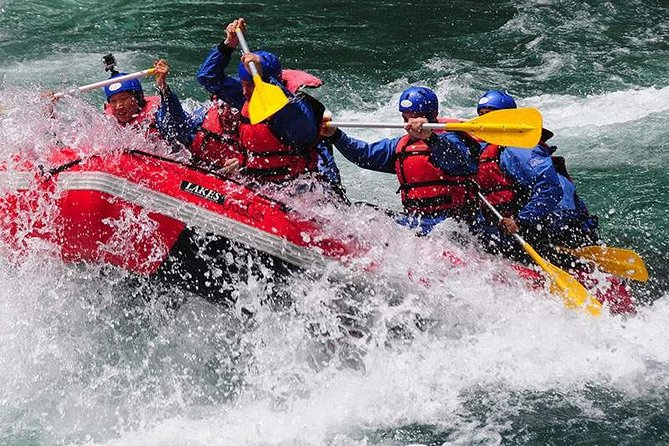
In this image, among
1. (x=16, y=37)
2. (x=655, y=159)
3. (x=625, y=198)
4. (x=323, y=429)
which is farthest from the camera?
(x=16, y=37)

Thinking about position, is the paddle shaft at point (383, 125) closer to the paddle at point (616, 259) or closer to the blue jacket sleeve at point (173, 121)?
the blue jacket sleeve at point (173, 121)

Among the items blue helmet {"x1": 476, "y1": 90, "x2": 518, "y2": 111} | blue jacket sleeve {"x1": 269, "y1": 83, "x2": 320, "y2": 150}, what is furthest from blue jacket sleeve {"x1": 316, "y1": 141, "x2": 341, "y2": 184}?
blue helmet {"x1": 476, "y1": 90, "x2": 518, "y2": 111}

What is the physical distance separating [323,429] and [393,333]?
0.72 metres

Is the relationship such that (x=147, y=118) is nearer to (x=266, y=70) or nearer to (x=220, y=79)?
(x=220, y=79)

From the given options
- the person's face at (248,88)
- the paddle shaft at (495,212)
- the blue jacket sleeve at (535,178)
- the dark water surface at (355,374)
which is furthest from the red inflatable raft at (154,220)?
the blue jacket sleeve at (535,178)

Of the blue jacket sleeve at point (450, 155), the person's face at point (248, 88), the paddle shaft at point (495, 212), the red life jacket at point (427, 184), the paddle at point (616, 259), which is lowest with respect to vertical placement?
the paddle at point (616, 259)

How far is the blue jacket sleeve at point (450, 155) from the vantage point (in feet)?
15.8

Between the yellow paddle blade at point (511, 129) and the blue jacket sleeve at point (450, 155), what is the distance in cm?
Result: 10

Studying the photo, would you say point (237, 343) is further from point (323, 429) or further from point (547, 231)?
point (547, 231)

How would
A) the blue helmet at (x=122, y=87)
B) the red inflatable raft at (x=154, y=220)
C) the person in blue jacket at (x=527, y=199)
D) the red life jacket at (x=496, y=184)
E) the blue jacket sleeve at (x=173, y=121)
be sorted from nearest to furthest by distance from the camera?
the red inflatable raft at (x=154, y=220) < the person in blue jacket at (x=527, y=199) < the red life jacket at (x=496, y=184) < the blue jacket sleeve at (x=173, y=121) < the blue helmet at (x=122, y=87)

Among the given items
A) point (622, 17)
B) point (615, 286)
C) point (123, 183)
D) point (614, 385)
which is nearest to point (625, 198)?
point (615, 286)

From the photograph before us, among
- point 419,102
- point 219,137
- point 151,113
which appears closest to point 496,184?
point 419,102

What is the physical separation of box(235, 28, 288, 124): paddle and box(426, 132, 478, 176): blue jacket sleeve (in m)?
0.81

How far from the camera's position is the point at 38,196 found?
4637 millimetres
